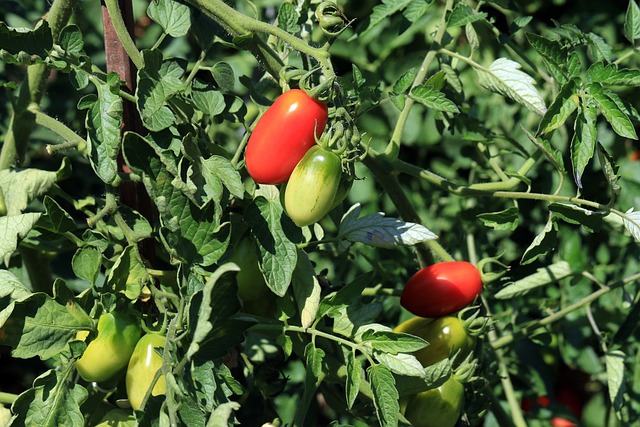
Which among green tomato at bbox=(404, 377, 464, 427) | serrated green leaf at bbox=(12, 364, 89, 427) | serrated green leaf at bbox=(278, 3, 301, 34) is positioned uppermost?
serrated green leaf at bbox=(278, 3, 301, 34)

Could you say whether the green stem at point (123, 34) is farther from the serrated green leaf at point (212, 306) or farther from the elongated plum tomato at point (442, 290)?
the elongated plum tomato at point (442, 290)

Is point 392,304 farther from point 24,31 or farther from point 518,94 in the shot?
point 24,31

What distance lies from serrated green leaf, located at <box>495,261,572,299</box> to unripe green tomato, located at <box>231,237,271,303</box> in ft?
1.31

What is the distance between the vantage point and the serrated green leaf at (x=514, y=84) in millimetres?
850

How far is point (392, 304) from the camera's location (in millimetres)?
1134

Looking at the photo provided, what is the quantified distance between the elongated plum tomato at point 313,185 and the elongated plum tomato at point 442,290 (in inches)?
9.0

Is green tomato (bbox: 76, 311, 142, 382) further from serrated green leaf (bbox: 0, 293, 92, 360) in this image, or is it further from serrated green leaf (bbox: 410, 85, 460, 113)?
serrated green leaf (bbox: 410, 85, 460, 113)

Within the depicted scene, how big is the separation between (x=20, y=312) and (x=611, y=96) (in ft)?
1.86

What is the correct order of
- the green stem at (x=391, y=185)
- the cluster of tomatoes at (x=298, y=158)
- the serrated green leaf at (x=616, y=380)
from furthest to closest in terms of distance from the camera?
the serrated green leaf at (x=616, y=380), the green stem at (x=391, y=185), the cluster of tomatoes at (x=298, y=158)

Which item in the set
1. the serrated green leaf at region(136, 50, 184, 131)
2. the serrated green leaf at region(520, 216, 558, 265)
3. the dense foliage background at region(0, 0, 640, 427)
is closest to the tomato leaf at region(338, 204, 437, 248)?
the dense foliage background at region(0, 0, 640, 427)

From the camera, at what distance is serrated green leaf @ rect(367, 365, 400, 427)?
691 millimetres

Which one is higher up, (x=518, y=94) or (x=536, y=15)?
(x=518, y=94)

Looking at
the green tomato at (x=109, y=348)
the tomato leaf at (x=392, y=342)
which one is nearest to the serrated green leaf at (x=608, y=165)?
the tomato leaf at (x=392, y=342)

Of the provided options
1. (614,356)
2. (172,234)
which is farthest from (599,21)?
(172,234)
